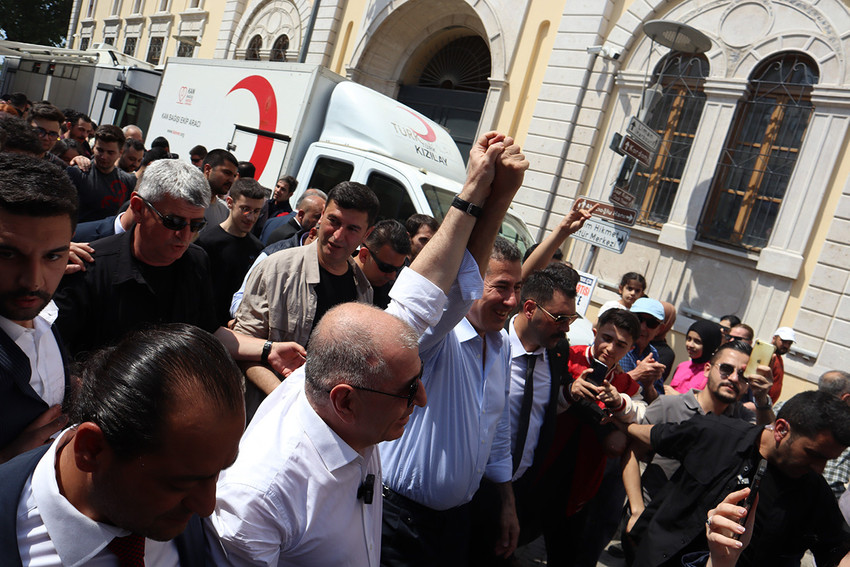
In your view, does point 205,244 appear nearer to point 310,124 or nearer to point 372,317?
point 372,317

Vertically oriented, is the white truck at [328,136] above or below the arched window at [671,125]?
below

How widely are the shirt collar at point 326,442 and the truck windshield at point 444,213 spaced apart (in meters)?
4.24

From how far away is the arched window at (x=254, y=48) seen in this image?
64.2 ft

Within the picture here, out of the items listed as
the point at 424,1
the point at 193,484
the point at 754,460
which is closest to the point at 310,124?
the point at 754,460

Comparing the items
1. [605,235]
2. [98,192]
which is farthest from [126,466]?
[605,235]

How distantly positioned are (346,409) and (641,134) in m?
7.46

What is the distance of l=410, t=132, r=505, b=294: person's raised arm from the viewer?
1.91m

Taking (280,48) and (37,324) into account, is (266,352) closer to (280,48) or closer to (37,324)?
(37,324)

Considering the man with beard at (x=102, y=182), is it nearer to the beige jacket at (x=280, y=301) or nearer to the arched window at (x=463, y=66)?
the beige jacket at (x=280, y=301)

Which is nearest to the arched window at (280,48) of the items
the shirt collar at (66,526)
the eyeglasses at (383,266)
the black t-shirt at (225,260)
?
the black t-shirt at (225,260)

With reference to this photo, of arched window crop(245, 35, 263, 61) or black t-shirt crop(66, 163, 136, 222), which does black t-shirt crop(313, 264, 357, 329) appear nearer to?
black t-shirt crop(66, 163, 136, 222)

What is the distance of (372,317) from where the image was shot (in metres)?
1.77

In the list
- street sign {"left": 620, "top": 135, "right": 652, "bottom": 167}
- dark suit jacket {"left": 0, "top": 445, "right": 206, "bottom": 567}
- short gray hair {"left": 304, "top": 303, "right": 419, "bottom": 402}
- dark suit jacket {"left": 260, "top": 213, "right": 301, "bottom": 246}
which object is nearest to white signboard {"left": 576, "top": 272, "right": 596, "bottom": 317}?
street sign {"left": 620, "top": 135, "right": 652, "bottom": 167}

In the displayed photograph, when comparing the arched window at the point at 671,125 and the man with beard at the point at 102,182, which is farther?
the arched window at the point at 671,125
